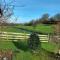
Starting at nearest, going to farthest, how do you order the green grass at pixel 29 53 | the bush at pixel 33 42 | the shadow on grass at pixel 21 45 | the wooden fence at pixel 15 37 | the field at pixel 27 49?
the green grass at pixel 29 53
the field at pixel 27 49
the bush at pixel 33 42
the shadow on grass at pixel 21 45
the wooden fence at pixel 15 37

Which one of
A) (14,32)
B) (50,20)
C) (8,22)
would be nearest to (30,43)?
(50,20)

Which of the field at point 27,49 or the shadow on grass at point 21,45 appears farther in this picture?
the shadow on grass at point 21,45

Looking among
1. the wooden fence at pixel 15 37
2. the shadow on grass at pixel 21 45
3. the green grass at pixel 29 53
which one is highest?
the wooden fence at pixel 15 37

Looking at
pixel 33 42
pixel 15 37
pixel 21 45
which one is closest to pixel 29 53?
pixel 33 42

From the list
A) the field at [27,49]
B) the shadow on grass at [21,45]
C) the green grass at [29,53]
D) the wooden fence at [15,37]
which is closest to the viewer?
the green grass at [29,53]

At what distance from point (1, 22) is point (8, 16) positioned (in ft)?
0.92

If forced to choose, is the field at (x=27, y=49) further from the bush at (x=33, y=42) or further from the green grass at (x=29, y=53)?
the bush at (x=33, y=42)

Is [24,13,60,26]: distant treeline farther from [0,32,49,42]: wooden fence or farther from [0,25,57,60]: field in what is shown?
[0,32,49,42]: wooden fence

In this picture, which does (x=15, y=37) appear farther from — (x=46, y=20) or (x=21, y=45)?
(x=46, y=20)

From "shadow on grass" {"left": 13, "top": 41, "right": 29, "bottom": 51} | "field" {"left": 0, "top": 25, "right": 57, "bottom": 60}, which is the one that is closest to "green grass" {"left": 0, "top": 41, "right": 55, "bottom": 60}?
"field" {"left": 0, "top": 25, "right": 57, "bottom": 60}

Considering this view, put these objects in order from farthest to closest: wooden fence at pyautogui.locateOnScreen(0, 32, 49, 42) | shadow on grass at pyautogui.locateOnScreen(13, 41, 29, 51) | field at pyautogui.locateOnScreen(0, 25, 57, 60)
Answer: wooden fence at pyautogui.locateOnScreen(0, 32, 49, 42) < shadow on grass at pyautogui.locateOnScreen(13, 41, 29, 51) < field at pyautogui.locateOnScreen(0, 25, 57, 60)

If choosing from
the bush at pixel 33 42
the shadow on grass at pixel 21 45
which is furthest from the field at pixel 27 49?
Result: the bush at pixel 33 42

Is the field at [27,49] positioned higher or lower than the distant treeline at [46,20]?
lower

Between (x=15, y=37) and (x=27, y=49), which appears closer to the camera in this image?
(x=27, y=49)
